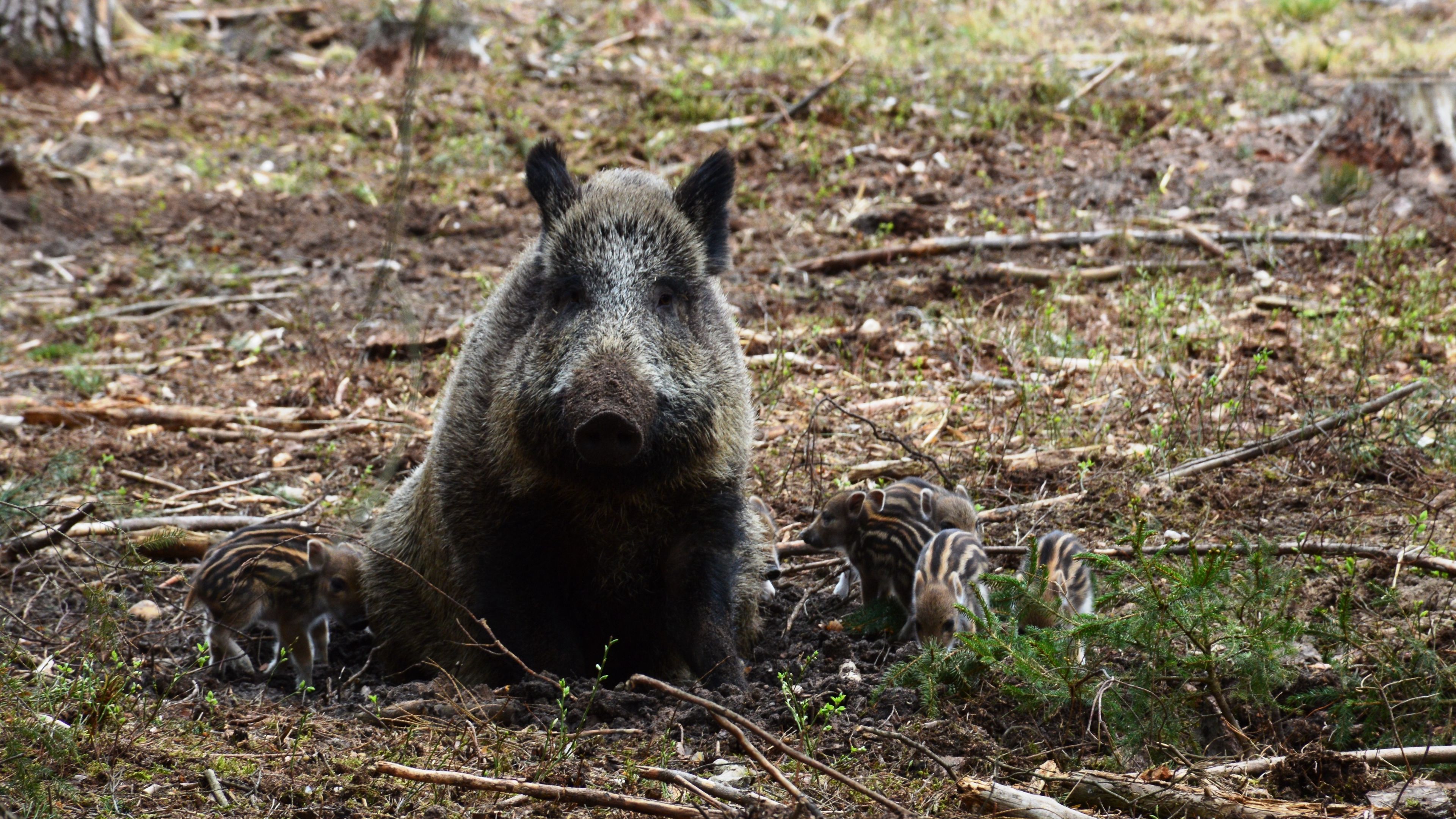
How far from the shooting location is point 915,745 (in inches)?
130

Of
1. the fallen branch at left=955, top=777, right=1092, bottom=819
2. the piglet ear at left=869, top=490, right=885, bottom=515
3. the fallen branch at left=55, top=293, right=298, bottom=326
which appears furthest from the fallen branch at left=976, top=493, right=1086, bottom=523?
the fallen branch at left=55, top=293, right=298, bottom=326

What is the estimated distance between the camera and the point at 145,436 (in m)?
7.43

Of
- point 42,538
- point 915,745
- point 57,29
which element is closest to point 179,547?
point 42,538

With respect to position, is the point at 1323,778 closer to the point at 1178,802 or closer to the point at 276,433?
the point at 1178,802

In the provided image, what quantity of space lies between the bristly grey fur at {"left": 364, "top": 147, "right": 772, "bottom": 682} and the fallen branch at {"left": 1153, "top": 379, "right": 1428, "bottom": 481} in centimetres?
234

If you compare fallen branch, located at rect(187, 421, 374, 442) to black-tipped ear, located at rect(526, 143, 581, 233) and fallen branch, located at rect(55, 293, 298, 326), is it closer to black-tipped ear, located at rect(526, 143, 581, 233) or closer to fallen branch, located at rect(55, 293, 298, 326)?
fallen branch, located at rect(55, 293, 298, 326)

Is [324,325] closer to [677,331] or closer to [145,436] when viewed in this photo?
[145,436]

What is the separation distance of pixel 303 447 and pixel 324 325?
7.76 ft

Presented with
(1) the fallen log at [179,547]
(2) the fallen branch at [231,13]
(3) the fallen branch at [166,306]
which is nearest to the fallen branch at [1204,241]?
(3) the fallen branch at [166,306]

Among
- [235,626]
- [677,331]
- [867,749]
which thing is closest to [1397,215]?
[677,331]

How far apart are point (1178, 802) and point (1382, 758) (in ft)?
2.45

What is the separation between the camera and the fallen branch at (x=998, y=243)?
32.2ft

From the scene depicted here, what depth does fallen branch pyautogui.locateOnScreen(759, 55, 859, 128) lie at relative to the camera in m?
12.8

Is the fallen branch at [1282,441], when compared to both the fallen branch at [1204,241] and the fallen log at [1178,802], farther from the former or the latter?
the fallen branch at [1204,241]
